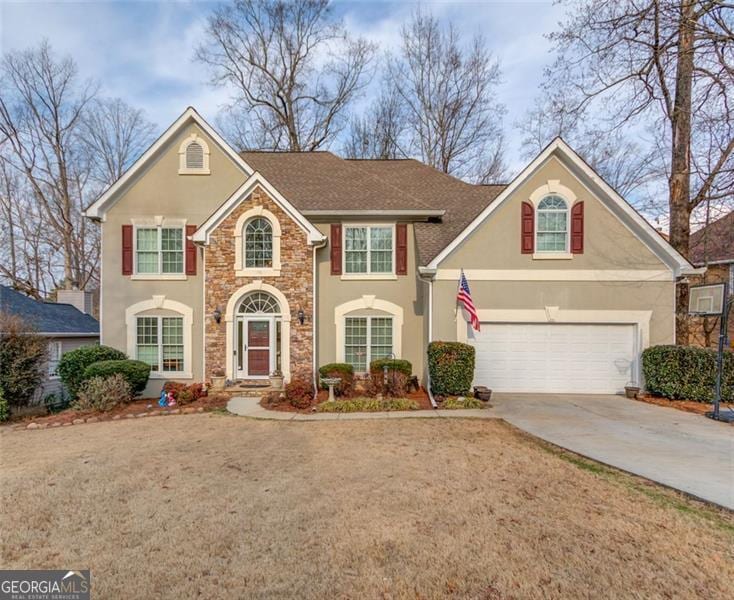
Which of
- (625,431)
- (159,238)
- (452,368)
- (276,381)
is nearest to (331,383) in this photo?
(276,381)

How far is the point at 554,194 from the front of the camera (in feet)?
36.1

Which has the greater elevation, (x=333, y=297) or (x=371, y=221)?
(x=371, y=221)

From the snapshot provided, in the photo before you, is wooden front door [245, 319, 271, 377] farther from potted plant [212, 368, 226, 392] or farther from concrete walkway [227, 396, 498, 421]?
concrete walkway [227, 396, 498, 421]

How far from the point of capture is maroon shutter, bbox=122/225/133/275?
40.8 feet

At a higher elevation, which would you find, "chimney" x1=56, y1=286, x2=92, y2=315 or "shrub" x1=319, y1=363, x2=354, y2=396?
"chimney" x1=56, y1=286, x2=92, y2=315

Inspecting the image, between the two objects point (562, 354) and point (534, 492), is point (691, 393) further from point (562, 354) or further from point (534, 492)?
point (534, 492)

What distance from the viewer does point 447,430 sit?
7762 mm

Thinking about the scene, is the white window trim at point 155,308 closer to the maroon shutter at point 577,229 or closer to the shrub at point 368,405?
the shrub at point 368,405

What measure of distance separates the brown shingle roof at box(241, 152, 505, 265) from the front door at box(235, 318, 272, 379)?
4.04 metres

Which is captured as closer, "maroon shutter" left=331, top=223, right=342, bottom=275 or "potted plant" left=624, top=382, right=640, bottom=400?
"potted plant" left=624, top=382, right=640, bottom=400

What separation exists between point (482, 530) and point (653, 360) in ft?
30.3

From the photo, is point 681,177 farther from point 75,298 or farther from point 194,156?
point 75,298

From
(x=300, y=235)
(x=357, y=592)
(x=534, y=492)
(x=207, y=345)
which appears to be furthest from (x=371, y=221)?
(x=357, y=592)

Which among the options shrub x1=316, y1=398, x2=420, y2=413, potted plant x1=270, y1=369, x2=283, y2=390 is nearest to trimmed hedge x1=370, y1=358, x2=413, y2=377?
shrub x1=316, y1=398, x2=420, y2=413
